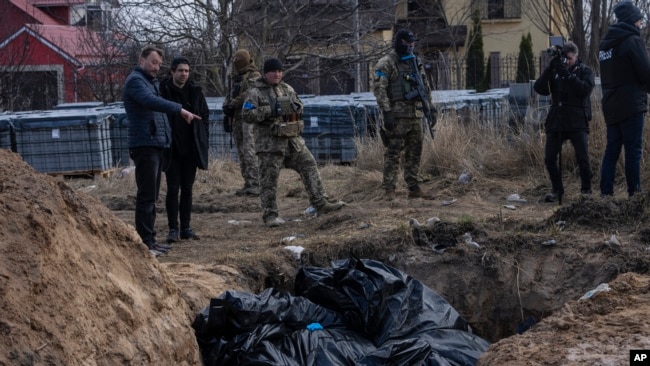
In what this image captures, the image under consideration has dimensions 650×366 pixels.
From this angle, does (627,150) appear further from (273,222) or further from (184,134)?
(184,134)

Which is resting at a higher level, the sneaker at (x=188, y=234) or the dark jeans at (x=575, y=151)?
the dark jeans at (x=575, y=151)

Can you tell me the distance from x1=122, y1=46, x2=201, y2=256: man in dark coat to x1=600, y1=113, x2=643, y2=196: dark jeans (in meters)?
3.93

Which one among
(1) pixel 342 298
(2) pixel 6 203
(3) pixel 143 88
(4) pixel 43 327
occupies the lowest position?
(1) pixel 342 298

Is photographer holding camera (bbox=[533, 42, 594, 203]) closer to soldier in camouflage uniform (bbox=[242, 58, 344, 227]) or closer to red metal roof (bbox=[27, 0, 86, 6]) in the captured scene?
soldier in camouflage uniform (bbox=[242, 58, 344, 227])

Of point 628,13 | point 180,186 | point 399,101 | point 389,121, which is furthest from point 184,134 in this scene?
point 628,13

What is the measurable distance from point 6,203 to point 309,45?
1319 centimetres

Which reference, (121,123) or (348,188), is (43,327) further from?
(121,123)

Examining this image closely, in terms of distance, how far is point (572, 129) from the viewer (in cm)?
863

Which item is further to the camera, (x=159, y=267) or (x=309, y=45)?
(x=309, y=45)

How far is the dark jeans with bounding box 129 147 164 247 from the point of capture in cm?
704

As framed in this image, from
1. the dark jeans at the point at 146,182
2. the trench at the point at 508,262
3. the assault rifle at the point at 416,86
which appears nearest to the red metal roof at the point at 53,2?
the assault rifle at the point at 416,86

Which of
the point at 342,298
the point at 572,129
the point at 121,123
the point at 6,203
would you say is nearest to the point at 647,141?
the point at 572,129

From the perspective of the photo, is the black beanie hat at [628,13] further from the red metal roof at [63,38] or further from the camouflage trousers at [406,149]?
the red metal roof at [63,38]

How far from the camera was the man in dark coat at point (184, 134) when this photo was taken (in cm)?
768
